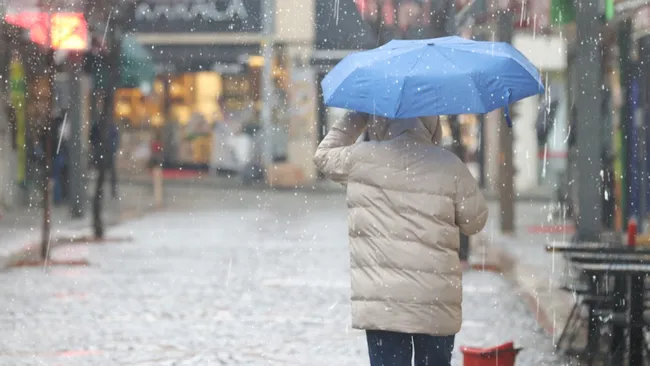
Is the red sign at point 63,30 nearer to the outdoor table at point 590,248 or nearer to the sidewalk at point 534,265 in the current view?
the sidewalk at point 534,265

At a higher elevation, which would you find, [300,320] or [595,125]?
[595,125]

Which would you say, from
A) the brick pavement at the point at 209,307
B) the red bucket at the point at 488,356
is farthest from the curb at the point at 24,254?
the red bucket at the point at 488,356

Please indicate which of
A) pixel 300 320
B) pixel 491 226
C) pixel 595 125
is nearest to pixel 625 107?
pixel 491 226

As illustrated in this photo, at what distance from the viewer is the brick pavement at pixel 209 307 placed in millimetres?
8970

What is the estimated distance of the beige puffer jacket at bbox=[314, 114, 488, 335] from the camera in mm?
5109

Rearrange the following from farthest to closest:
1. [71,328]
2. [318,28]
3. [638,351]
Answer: [318,28] < [71,328] < [638,351]

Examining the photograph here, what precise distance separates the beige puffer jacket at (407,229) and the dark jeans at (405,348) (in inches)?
3.3

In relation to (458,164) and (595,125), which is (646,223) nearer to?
(595,125)

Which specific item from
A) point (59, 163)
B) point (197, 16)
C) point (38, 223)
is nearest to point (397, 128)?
point (38, 223)

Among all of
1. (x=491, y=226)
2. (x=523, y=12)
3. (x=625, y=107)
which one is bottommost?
(x=491, y=226)

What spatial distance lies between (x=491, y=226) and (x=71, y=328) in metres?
11.7

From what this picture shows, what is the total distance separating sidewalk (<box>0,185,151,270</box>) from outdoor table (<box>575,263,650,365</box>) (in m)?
8.99

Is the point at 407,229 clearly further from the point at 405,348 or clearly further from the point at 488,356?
the point at 488,356

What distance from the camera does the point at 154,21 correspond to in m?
38.1
